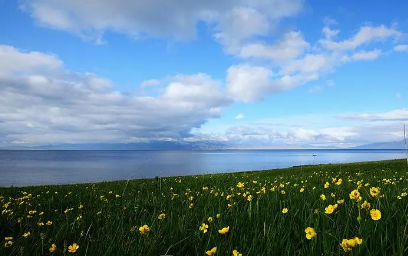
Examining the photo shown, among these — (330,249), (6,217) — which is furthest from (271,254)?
(6,217)

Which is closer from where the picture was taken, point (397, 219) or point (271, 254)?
point (271, 254)

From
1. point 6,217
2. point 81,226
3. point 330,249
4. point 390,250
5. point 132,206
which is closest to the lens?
point 330,249

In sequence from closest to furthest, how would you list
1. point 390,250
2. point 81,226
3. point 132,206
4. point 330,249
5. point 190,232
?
1. point 330,249
2. point 390,250
3. point 190,232
4. point 81,226
5. point 132,206

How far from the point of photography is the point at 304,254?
2436 millimetres

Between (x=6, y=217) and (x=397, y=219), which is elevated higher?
(x=397, y=219)

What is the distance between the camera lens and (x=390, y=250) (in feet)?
8.15

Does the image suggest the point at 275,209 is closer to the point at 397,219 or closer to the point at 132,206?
the point at 397,219

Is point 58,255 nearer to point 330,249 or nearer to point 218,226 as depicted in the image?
point 218,226

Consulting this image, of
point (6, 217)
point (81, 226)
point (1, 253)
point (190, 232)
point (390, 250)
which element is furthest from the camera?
point (6, 217)

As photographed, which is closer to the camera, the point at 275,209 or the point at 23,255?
the point at 23,255

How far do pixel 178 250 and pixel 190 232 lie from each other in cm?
38

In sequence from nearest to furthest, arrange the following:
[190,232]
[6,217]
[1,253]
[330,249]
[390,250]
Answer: [330,249] → [390,250] → [1,253] → [190,232] → [6,217]

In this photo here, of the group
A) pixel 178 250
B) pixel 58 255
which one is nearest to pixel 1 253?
pixel 58 255

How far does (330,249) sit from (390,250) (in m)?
0.66
